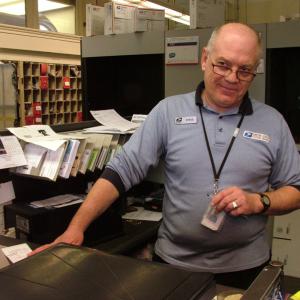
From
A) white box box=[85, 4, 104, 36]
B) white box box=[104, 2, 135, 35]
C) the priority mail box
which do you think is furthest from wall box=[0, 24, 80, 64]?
the priority mail box

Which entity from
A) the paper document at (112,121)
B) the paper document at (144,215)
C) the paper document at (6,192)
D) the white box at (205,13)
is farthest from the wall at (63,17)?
the paper document at (6,192)

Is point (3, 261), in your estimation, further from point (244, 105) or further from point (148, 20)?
point (148, 20)

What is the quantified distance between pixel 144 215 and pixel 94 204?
93 cm

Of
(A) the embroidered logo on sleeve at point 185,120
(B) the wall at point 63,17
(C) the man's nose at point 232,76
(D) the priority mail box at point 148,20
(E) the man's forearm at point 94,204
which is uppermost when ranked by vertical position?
(B) the wall at point 63,17

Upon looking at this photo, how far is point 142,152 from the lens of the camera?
1.43m

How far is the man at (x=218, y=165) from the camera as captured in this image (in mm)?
1345

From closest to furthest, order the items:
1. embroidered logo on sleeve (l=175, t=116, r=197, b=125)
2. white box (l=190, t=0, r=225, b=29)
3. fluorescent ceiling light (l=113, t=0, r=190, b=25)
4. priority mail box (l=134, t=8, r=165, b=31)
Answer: embroidered logo on sleeve (l=175, t=116, r=197, b=125)
white box (l=190, t=0, r=225, b=29)
priority mail box (l=134, t=8, r=165, b=31)
fluorescent ceiling light (l=113, t=0, r=190, b=25)

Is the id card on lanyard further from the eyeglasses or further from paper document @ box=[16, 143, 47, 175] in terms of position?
paper document @ box=[16, 143, 47, 175]

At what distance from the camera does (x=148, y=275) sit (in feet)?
2.25

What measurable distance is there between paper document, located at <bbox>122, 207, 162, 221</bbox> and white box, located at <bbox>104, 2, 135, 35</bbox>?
4.08ft

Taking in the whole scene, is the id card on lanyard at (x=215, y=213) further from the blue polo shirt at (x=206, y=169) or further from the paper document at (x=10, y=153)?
the paper document at (x=10, y=153)

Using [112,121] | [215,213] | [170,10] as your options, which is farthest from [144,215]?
[170,10]

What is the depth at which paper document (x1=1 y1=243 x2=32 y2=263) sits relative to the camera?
4.50ft

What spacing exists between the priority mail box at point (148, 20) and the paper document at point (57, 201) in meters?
1.35
